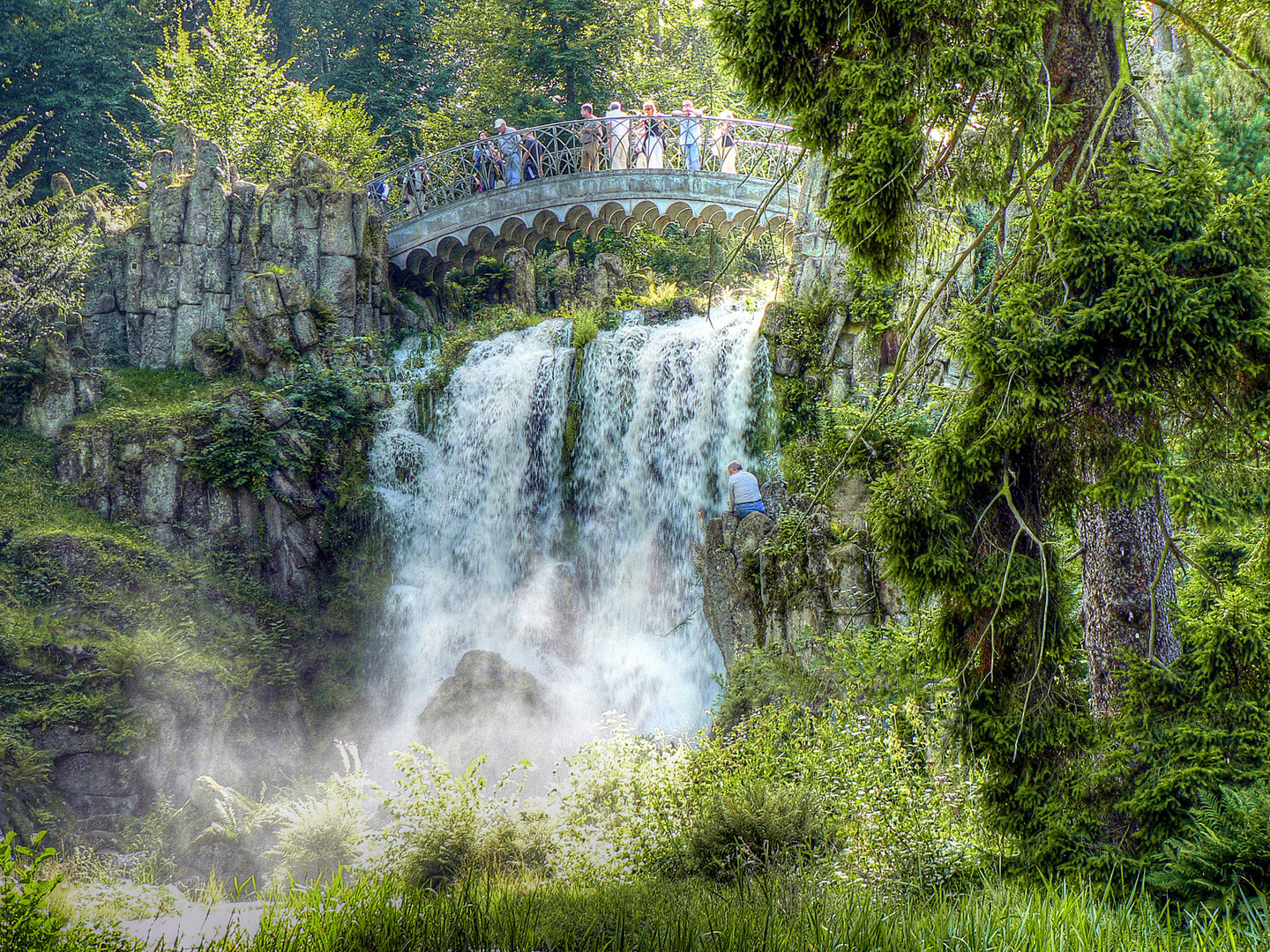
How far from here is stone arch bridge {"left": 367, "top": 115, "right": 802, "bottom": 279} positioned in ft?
56.7

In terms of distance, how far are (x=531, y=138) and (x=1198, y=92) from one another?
15.0 metres

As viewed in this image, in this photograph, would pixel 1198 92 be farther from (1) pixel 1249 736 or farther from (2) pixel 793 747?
(2) pixel 793 747

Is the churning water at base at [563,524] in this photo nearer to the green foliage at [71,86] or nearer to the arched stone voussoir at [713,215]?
the arched stone voussoir at [713,215]

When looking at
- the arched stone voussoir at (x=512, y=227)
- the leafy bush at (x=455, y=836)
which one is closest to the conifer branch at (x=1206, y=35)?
the leafy bush at (x=455, y=836)

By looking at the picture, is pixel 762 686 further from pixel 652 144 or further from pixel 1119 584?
pixel 652 144

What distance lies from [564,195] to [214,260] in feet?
23.2

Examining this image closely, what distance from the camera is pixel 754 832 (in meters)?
5.05

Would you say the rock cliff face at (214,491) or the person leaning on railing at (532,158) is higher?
the person leaning on railing at (532,158)

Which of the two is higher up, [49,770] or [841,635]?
[841,635]

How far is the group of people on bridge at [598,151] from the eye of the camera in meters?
17.5

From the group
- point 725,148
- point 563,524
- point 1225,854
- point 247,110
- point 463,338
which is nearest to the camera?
point 1225,854

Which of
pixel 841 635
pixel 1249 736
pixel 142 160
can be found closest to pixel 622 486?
pixel 841 635

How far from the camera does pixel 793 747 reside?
6.59 meters

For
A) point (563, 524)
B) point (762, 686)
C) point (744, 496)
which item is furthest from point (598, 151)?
point (762, 686)
